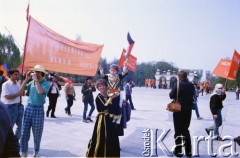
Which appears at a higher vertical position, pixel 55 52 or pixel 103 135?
pixel 55 52

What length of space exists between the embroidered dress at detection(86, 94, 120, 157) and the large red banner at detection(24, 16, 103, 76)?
1328 millimetres

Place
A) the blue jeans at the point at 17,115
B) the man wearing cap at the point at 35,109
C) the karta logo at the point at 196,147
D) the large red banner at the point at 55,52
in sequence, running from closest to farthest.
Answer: the man wearing cap at the point at 35,109
the blue jeans at the point at 17,115
the large red banner at the point at 55,52
the karta logo at the point at 196,147

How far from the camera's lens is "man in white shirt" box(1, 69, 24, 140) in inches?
204

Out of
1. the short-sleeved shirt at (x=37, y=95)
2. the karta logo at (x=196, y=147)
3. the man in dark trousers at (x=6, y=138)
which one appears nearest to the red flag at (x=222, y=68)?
the karta logo at (x=196, y=147)

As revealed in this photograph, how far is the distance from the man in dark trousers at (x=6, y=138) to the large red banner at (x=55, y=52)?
12.4ft

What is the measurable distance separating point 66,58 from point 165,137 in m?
3.26

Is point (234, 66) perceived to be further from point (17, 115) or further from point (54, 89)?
point (17, 115)

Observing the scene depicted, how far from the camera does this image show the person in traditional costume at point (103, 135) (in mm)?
4672

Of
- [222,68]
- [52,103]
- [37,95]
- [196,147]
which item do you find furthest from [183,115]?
[52,103]

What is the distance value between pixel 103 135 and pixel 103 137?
32 mm

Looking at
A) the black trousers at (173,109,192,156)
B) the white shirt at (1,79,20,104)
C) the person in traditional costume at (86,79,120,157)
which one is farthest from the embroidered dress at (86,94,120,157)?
the white shirt at (1,79,20,104)

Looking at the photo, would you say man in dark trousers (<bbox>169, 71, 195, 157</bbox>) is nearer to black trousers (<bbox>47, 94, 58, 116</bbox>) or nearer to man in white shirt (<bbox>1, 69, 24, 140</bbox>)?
man in white shirt (<bbox>1, 69, 24, 140</bbox>)

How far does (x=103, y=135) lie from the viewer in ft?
15.4

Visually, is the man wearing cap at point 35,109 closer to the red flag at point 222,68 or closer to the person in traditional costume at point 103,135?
the person in traditional costume at point 103,135
